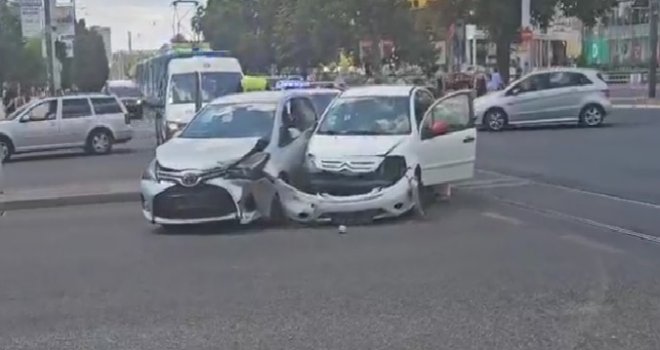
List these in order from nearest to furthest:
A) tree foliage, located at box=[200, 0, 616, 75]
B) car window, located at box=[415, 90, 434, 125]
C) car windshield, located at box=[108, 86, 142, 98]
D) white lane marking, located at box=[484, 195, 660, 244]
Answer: white lane marking, located at box=[484, 195, 660, 244], car window, located at box=[415, 90, 434, 125], tree foliage, located at box=[200, 0, 616, 75], car windshield, located at box=[108, 86, 142, 98]

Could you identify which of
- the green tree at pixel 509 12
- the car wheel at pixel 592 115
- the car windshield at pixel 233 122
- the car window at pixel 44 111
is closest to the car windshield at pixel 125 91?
the green tree at pixel 509 12

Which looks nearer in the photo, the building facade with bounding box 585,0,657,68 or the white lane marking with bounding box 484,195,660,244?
the white lane marking with bounding box 484,195,660,244

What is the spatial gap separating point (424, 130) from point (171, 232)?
3658 mm

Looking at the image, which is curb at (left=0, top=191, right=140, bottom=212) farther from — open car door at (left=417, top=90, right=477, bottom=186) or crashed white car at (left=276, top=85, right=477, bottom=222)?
open car door at (left=417, top=90, right=477, bottom=186)

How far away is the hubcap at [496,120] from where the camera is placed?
30.7 metres

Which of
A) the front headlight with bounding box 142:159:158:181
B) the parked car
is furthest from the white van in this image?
the parked car

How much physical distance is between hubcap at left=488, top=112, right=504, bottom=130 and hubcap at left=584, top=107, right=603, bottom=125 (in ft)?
7.62

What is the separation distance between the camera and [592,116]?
30359mm

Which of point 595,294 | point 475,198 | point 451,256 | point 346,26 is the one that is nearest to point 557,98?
point 475,198

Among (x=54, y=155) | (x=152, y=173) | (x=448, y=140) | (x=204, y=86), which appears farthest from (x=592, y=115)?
(x=152, y=173)

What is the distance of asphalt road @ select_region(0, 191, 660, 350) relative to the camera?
7.54 metres

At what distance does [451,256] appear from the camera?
10719 mm

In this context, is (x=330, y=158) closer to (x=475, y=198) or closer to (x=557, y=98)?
(x=475, y=198)

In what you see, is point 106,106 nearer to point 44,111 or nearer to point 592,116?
point 44,111
